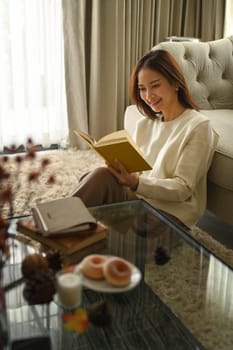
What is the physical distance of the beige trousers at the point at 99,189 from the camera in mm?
1561

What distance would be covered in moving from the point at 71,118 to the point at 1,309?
2501 millimetres

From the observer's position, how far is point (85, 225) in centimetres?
121

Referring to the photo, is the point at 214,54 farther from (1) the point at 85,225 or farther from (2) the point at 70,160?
(1) the point at 85,225

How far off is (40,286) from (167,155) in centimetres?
86

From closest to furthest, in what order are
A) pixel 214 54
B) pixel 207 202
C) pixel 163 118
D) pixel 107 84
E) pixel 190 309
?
pixel 190 309, pixel 163 118, pixel 207 202, pixel 214 54, pixel 107 84

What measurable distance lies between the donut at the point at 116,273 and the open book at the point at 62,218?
229mm

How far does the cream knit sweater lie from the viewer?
61.3 inches

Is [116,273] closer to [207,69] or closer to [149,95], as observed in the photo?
[149,95]

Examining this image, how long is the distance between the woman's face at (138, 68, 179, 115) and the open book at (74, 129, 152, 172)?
0.81 feet

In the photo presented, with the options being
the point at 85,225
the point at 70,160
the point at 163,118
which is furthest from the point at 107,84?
the point at 85,225

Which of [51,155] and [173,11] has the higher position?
[173,11]

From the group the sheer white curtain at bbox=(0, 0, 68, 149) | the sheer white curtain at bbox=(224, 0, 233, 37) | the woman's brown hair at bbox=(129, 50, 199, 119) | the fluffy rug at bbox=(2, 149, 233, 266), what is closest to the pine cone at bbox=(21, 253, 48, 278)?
the fluffy rug at bbox=(2, 149, 233, 266)

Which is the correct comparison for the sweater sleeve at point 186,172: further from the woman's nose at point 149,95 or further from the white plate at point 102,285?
the white plate at point 102,285

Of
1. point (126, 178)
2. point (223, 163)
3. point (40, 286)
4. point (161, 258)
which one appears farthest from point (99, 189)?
point (40, 286)
